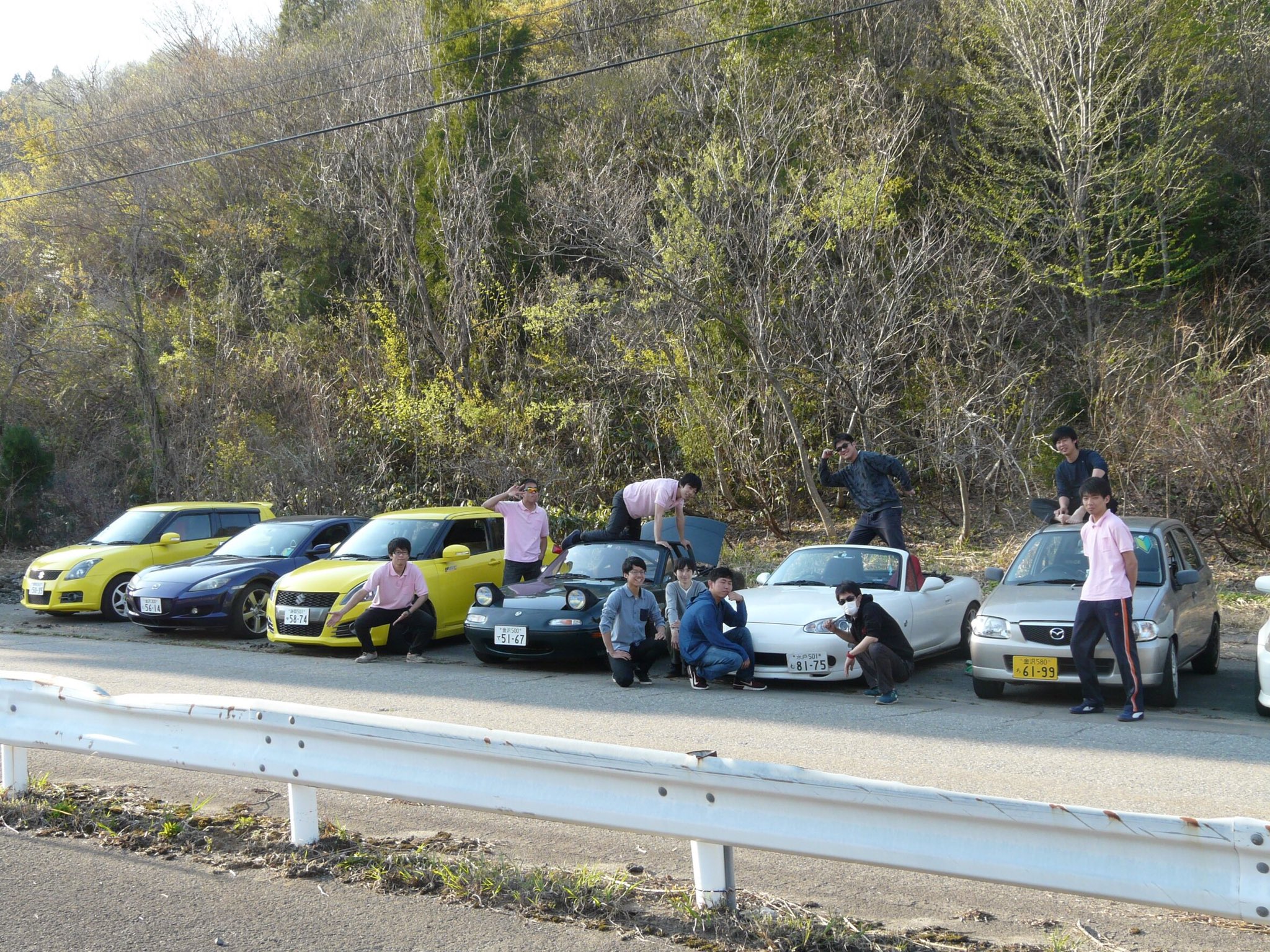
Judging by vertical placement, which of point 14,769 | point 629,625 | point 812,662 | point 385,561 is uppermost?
point 385,561

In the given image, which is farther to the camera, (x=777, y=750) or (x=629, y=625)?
(x=629, y=625)

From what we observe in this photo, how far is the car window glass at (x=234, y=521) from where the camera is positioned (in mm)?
16547

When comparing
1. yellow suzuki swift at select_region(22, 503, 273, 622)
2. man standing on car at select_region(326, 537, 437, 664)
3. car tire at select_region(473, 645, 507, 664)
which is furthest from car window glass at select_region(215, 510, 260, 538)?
car tire at select_region(473, 645, 507, 664)

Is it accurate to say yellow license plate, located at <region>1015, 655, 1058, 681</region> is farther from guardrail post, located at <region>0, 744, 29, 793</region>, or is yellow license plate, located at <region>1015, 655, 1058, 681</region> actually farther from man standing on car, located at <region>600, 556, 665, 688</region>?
guardrail post, located at <region>0, 744, 29, 793</region>

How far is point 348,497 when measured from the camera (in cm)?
2298

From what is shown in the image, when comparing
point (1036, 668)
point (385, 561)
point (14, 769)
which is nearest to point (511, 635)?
point (385, 561)

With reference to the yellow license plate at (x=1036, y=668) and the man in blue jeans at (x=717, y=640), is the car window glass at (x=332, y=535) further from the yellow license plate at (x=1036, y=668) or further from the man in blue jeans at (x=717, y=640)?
the yellow license plate at (x=1036, y=668)

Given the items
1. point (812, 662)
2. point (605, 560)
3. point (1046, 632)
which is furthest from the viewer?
point (605, 560)

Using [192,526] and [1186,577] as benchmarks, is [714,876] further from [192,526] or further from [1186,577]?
[192,526]

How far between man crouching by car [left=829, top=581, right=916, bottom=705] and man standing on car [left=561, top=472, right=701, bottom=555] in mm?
3036

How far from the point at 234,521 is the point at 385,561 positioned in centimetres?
474

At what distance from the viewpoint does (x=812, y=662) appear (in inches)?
386

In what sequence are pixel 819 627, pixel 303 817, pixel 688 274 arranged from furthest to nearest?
pixel 688 274, pixel 819 627, pixel 303 817

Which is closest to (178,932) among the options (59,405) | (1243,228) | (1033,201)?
(1033,201)
